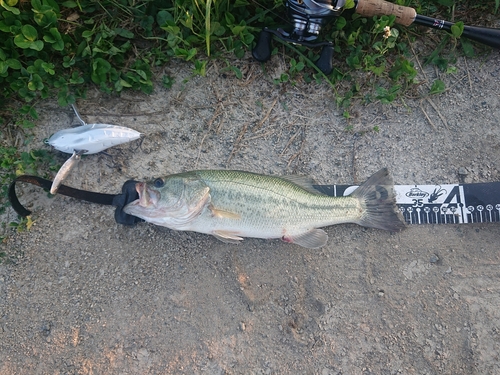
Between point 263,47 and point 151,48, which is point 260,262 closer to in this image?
point 263,47

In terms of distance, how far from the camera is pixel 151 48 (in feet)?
10.4

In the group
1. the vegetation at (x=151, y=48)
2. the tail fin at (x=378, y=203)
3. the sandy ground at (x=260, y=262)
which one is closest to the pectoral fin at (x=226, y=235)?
the sandy ground at (x=260, y=262)

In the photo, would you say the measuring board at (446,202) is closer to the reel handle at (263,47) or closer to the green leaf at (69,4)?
the reel handle at (263,47)

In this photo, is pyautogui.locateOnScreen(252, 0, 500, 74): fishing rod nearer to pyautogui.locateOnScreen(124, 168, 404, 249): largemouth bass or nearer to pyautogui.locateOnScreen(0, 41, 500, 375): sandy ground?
pyautogui.locateOnScreen(0, 41, 500, 375): sandy ground

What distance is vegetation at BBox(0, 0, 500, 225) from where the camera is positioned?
114 inches

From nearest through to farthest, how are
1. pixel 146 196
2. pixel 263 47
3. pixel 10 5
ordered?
pixel 146 196, pixel 10 5, pixel 263 47

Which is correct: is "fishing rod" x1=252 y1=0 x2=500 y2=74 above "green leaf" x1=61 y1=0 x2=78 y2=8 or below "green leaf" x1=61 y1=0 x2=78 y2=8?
above

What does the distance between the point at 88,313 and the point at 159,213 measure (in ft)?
3.73

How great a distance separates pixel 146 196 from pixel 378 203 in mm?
1943

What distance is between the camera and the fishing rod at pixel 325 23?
2.79 m

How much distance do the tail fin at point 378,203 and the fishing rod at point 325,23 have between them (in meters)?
1.10

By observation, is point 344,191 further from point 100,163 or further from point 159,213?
point 100,163

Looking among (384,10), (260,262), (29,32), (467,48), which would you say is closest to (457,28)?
(467,48)

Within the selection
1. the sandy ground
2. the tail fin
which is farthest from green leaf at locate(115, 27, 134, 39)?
the tail fin
